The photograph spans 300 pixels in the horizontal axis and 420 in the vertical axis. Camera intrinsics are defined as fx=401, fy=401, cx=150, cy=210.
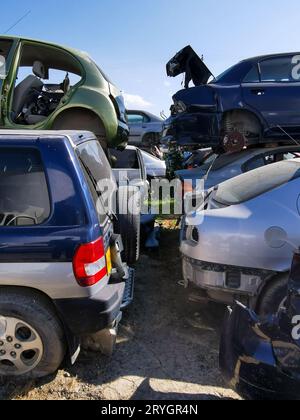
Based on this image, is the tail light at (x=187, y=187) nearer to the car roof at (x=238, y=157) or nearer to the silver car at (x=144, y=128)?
the car roof at (x=238, y=157)

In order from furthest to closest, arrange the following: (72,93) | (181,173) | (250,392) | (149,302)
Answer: (181,173) → (72,93) → (149,302) → (250,392)

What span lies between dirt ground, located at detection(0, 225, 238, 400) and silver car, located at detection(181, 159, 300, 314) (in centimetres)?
50

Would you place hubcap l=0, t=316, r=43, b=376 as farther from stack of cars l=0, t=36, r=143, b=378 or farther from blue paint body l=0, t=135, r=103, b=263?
blue paint body l=0, t=135, r=103, b=263

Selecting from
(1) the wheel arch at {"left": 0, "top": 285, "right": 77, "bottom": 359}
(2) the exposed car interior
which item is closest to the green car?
(2) the exposed car interior

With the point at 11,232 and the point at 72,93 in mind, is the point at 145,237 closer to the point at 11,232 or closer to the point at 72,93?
the point at 72,93

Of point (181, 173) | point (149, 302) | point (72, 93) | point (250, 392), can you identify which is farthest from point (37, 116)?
point (250, 392)

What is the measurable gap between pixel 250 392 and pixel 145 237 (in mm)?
3542

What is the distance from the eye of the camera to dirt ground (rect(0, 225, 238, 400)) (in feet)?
8.93

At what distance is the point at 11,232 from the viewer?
2.49m

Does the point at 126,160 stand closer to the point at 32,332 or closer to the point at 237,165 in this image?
the point at 237,165

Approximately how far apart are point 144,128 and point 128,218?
457 inches

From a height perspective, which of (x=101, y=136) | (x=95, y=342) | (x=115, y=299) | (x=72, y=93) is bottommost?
(x=95, y=342)

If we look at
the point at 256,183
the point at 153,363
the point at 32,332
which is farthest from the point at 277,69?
the point at 32,332

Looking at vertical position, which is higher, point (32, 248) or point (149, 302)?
point (32, 248)
